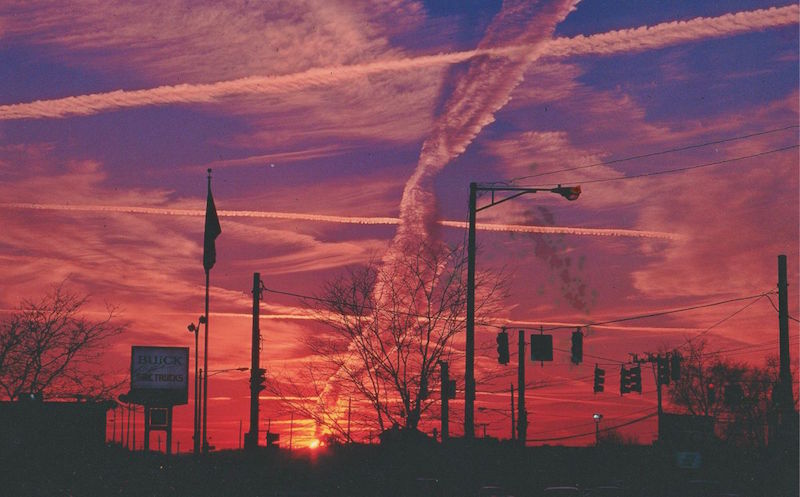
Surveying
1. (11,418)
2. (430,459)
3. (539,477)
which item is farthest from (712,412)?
(11,418)

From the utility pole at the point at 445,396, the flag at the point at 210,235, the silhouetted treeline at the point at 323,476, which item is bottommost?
the silhouetted treeline at the point at 323,476

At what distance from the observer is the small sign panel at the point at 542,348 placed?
42562 millimetres

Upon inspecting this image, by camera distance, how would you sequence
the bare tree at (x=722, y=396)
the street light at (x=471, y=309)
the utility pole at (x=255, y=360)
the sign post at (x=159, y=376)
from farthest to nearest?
1. the bare tree at (x=722, y=396)
2. the sign post at (x=159, y=376)
3. the utility pole at (x=255, y=360)
4. the street light at (x=471, y=309)

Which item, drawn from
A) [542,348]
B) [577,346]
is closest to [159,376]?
[542,348]

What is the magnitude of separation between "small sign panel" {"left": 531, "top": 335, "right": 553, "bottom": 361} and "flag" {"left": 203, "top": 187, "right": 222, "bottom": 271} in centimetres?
1463

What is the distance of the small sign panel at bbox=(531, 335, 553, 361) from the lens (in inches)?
1676

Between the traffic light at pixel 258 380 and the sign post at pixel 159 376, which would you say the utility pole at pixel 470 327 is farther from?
the sign post at pixel 159 376

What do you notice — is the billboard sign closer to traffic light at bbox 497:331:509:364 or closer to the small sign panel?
the small sign panel

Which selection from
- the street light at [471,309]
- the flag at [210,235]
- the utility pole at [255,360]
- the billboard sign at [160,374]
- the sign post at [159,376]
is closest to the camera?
the street light at [471,309]

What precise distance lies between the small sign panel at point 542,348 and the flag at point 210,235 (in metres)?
14.6

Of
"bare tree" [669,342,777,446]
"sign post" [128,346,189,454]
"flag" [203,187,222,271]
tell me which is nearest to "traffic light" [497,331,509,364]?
"flag" [203,187,222,271]

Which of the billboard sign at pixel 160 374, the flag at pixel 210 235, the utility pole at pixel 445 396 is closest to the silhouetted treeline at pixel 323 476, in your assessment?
the utility pole at pixel 445 396

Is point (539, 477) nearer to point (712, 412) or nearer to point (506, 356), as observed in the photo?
point (506, 356)

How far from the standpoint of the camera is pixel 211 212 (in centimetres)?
4581
